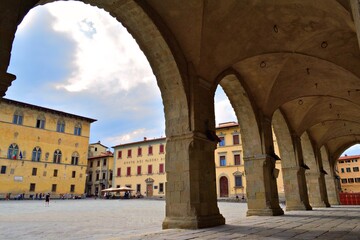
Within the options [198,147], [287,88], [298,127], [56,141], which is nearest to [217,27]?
[198,147]

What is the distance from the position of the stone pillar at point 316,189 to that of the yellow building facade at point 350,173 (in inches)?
1576

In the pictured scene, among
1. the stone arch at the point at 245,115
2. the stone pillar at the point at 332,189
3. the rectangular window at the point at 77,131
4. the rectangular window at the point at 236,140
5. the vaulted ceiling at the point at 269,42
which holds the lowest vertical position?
the stone pillar at the point at 332,189

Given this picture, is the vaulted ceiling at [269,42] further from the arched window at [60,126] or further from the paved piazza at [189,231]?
the arched window at [60,126]

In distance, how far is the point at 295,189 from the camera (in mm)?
13711

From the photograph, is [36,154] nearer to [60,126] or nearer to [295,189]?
[60,126]

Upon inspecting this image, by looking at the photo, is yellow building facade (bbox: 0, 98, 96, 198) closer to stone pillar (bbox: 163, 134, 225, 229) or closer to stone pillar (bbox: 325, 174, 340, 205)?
stone pillar (bbox: 325, 174, 340, 205)

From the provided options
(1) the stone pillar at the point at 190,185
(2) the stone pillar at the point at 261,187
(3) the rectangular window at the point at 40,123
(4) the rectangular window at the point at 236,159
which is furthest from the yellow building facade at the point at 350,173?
(1) the stone pillar at the point at 190,185

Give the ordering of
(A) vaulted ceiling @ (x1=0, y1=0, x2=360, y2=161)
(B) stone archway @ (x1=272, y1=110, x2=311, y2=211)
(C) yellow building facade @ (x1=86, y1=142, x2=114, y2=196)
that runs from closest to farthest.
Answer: (A) vaulted ceiling @ (x1=0, y1=0, x2=360, y2=161), (B) stone archway @ (x1=272, y1=110, x2=311, y2=211), (C) yellow building facade @ (x1=86, y1=142, x2=114, y2=196)

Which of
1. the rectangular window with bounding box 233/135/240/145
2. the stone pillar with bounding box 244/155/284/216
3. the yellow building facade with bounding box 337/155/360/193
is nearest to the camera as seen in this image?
the stone pillar with bounding box 244/155/284/216

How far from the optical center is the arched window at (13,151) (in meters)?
32.0

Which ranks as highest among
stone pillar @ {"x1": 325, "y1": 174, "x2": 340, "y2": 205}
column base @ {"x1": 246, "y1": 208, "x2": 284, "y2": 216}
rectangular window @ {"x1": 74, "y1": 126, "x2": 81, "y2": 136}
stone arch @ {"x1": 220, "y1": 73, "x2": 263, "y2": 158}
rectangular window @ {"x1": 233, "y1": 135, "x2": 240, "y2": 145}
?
rectangular window @ {"x1": 74, "y1": 126, "x2": 81, "y2": 136}

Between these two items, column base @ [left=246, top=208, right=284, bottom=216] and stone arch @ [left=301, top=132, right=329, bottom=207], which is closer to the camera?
column base @ [left=246, top=208, right=284, bottom=216]

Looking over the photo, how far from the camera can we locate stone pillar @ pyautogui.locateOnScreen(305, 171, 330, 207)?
686 inches

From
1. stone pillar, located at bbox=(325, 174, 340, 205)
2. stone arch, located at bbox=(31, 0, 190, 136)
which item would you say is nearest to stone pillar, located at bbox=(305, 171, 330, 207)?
stone pillar, located at bbox=(325, 174, 340, 205)
